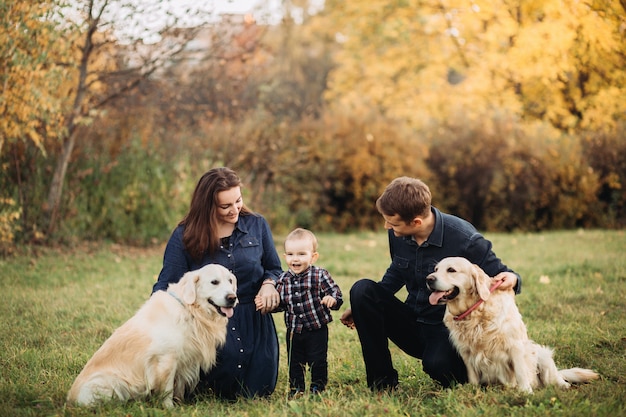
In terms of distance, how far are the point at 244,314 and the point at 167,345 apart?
658 mm

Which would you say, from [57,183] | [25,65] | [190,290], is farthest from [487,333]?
[57,183]

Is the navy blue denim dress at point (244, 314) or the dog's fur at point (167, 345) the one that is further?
the navy blue denim dress at point (244, 314)

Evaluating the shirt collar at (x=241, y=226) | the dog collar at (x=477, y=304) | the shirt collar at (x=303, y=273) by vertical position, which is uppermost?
the shirt collar at (x=241, y=226)

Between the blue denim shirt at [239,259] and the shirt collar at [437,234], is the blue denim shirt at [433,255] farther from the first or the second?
the blue denim shirt at [239,259]

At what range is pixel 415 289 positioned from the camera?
12.7 feet

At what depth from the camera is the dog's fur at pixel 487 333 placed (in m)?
3.35

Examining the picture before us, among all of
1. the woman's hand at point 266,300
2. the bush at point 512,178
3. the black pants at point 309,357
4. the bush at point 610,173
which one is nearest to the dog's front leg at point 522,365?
the black pants at point 309,357

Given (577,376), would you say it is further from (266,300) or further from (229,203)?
(229,203)

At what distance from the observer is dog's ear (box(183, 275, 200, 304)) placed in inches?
135

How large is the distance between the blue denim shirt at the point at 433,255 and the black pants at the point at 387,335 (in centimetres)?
10

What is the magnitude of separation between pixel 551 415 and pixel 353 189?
400 inches

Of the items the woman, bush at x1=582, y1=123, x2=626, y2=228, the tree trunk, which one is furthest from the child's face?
bush at x1=582, y1=123, x2=626, y2=228

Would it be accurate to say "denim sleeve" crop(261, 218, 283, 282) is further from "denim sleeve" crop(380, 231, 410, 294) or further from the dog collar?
the dog collar

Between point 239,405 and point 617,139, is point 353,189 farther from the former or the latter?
point 239,405
